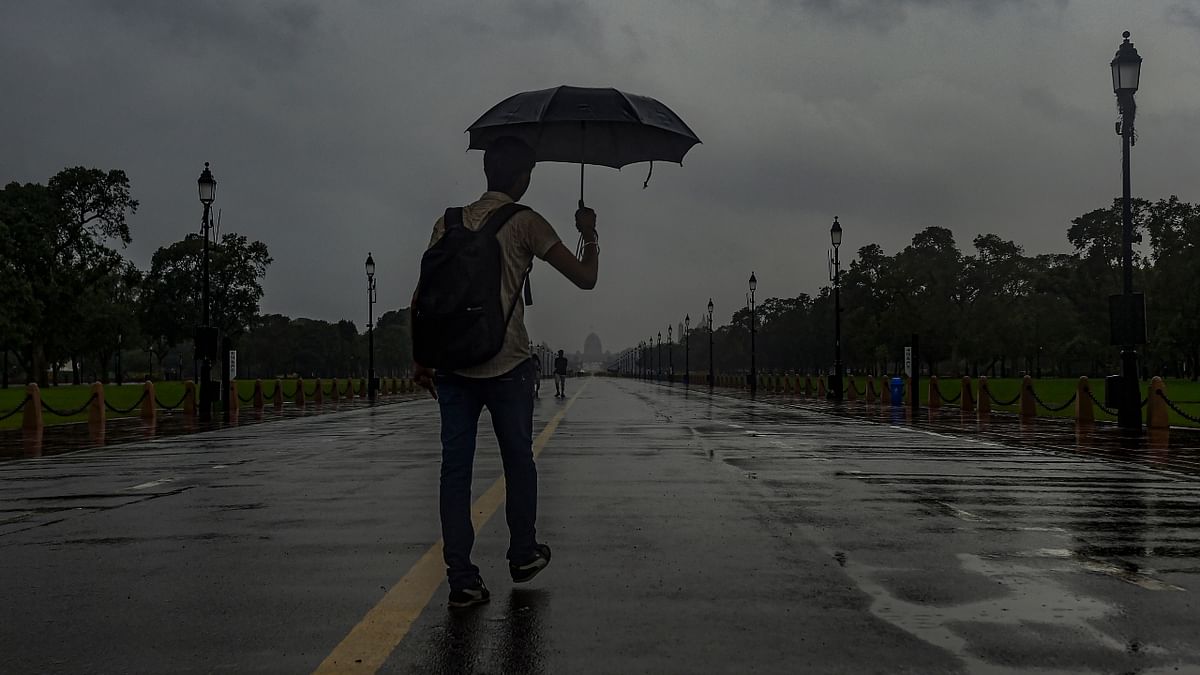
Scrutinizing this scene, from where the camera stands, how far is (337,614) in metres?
5.23

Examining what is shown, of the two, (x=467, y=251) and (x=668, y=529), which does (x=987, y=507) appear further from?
(x=467, y=251)

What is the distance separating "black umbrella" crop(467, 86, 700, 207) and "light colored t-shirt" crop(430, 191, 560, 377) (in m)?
1.42

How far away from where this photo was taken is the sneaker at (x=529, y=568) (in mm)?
5734

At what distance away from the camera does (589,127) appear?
27.2 ft

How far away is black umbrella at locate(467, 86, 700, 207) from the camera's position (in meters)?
7.55

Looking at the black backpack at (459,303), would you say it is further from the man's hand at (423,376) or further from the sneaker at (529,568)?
the sneaker at (529,568)

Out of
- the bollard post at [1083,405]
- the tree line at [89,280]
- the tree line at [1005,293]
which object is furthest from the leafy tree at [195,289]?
the bollard post at [1083,405]

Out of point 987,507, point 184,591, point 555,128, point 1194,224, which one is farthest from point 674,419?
point 1194,224

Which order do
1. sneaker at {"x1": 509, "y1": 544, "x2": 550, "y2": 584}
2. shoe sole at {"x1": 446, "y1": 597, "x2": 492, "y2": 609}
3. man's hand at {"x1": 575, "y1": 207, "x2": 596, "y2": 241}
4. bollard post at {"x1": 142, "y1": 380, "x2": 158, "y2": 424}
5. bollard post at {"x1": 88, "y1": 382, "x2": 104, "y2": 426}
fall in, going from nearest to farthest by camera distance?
shoe sole at {"x1": 446, "y1": 597, "x2": 492, "y2": 609}, sneaker at {"x1": 509, "y1": 544, "x2": 550, "y2": 584}, man's hand at {"x1": 575, "y1": 207, "x2": 596, "y2": 241}, bollard post at {"x1": 88, "y1": 382, "x2": 104, "y2": 426}, bollard post at {"x1": 142, "y1": 380, "x2": 158, "y2": 424}

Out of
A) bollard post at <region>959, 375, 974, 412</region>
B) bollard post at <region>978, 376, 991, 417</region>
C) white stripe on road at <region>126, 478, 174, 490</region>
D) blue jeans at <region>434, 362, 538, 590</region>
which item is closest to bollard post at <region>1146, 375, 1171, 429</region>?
bollard post at <region>978, 376, 991, 417</region>

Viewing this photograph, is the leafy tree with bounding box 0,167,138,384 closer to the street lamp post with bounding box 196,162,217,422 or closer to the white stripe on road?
the street lamp post with bounding box 196,162,217,422

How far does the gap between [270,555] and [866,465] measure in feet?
28.1

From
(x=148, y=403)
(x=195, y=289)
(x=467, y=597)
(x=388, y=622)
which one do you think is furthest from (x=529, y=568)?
(x=195, y=289)

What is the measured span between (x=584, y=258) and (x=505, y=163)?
626mm
